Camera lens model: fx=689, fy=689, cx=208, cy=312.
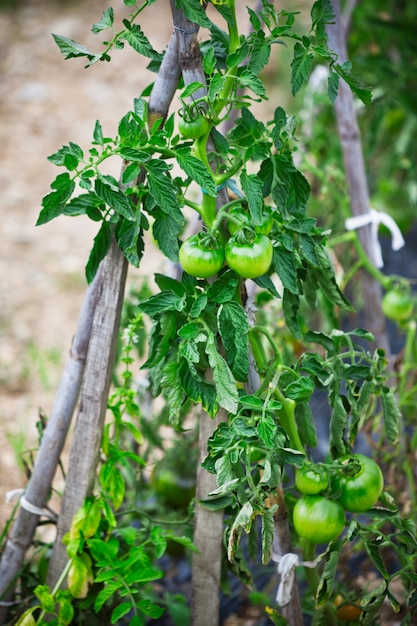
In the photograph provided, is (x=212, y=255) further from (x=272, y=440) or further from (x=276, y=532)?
(x=276, y=532)

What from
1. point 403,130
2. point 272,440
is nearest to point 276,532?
point 272,440

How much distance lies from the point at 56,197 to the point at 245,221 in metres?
0.24

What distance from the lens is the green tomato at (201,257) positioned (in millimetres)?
830

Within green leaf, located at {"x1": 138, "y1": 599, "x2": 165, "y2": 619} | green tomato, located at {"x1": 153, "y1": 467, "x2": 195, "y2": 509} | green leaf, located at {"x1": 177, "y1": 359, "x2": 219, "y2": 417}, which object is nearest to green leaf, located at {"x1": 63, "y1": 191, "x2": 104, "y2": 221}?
green leaf, located at {"x1": 177, "y1": 359, "x2": 219, "y2": 417}

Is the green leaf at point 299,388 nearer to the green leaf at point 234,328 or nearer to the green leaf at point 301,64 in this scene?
the green leaf at point 234,328

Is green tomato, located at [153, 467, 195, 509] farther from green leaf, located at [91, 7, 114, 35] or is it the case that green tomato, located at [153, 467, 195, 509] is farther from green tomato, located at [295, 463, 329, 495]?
green leaf, located at [91, 7, 114, 35]

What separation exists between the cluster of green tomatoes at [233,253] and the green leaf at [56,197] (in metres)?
0.16

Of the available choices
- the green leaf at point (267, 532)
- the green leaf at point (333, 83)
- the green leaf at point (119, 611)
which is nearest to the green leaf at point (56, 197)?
the green leaf at point (333, 83)

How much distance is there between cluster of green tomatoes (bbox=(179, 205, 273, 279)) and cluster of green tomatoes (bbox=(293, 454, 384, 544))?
305 mm

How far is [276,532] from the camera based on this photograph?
1061 millimetres

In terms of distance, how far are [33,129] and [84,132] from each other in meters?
0.28

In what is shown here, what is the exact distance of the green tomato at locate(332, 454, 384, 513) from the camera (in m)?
0.95

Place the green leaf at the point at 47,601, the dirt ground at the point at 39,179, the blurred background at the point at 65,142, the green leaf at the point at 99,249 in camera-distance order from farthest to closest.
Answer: the dirt ground at the point at 39,179
the blurred background at the point at 65,142
the green leaf at the point at 47,601
the green leaf at the point at 99,249

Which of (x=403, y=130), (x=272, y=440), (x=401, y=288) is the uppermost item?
(x=403, y=130)
